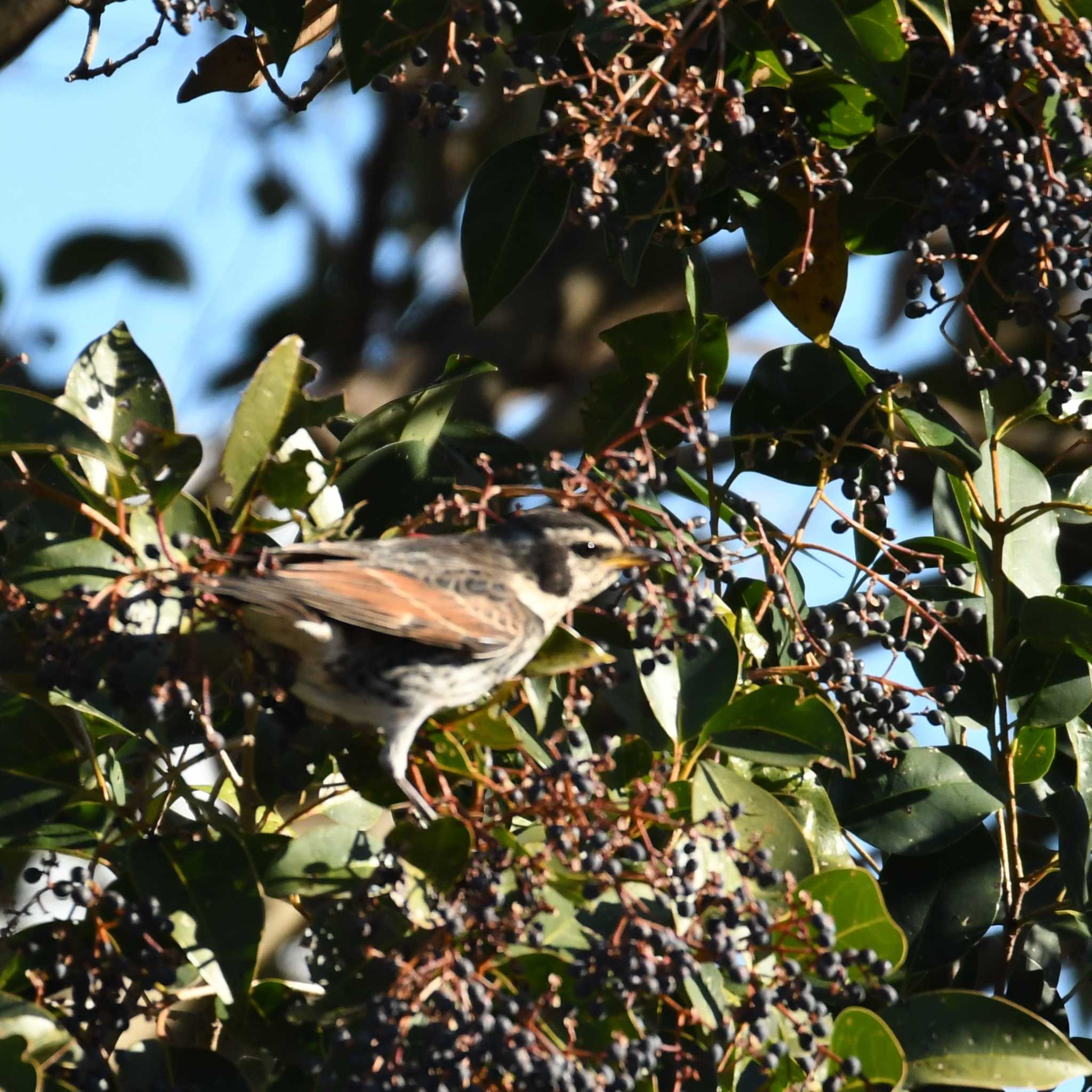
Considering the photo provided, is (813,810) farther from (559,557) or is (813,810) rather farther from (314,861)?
(314,861)

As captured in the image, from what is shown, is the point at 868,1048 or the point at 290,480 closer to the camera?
the point at 868,1048

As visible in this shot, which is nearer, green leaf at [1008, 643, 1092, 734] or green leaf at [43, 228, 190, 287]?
green leaf at [1008, 643, 1092, 734]

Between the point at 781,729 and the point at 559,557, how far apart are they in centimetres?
59

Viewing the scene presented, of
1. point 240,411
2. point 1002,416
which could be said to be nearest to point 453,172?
point 1002,416

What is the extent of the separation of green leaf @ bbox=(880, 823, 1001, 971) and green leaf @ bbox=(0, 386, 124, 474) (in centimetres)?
167

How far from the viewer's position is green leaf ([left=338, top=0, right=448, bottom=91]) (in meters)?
2.82

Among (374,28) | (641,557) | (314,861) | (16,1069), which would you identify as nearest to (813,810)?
(641,557)

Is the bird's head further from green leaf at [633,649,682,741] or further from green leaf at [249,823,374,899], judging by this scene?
green leaf at [249,823,374,899]

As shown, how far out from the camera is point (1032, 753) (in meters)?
3.09

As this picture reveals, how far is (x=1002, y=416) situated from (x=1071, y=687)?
2754 mm

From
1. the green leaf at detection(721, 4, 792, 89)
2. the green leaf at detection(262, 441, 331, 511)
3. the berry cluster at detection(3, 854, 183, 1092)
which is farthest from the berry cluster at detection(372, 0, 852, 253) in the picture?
the berry cluster at detection(3, 854, 183, 1092)

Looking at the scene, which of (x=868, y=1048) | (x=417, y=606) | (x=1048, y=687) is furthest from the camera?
(x=1048, y=687)

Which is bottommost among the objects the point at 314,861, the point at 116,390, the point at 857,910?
the point at 857,910

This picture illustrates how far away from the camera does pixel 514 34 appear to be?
2.87 meters
